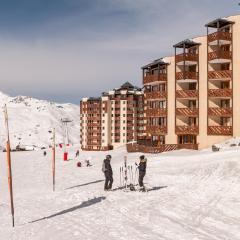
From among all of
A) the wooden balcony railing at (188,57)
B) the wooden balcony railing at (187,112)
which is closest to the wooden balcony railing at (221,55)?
the wooden balcony railing at (188,57)

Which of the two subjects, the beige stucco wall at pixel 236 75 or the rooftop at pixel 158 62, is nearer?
the beige stucco wall at pixel 236 75

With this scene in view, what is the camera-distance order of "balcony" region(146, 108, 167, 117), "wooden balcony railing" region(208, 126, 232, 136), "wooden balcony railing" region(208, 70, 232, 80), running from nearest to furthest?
"wooden balcony railing" region(208, 126, 232, 136) < "wooden balcony railing" region(208, 70, 232, 80) < "balcony" region(146, 108, 167, 117)

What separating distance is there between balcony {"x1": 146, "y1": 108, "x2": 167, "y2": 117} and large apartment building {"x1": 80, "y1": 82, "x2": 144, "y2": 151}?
50.8 m

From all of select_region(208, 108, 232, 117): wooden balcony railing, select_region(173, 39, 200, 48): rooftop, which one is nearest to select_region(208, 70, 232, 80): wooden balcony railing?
select_region(208, 108, 232, 117): wooden balcony railing

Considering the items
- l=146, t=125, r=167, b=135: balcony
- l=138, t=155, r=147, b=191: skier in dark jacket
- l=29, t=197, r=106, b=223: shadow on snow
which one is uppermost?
l=146, t=125, r=167, b=135: balcony

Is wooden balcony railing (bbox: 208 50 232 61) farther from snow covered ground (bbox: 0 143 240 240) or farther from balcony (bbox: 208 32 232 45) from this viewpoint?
snow covered ground (bbox: 0 143 240 240)

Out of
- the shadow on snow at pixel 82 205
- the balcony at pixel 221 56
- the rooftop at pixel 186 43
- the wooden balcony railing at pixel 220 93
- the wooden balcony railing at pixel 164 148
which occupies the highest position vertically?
the rooftop at pixel 186 43

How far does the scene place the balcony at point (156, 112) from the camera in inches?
2391

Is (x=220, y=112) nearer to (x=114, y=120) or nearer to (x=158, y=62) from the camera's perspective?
(x=158, y=62)

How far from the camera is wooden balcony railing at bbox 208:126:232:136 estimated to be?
2066 inches

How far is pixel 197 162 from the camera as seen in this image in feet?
109

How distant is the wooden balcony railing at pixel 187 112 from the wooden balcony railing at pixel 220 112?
8.29 ft

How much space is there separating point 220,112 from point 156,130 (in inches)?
444

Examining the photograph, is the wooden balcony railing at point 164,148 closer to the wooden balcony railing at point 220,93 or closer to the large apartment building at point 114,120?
the wooden balcony railing at point 220,93
